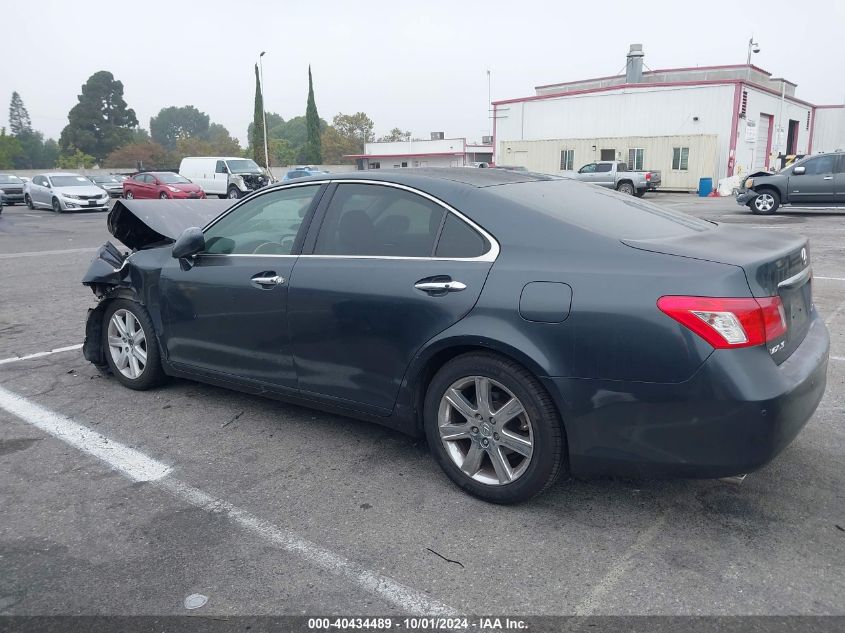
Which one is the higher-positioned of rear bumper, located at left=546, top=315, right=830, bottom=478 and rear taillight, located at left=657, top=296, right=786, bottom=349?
rear taillight, located at left=657, top=296, right=786, bottom=349

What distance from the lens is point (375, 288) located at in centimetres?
356

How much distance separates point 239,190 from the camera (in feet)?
103

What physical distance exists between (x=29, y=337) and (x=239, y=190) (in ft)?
84.0

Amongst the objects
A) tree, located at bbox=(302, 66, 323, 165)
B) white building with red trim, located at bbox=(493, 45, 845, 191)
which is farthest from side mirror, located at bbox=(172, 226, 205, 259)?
tree, located at bbox=(302, 66, 323, 165)

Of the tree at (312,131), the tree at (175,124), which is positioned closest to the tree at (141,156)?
the tree at (312,131)

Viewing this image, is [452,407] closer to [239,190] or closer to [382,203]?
[382,203]

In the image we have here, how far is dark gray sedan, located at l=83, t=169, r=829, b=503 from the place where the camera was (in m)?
2.77

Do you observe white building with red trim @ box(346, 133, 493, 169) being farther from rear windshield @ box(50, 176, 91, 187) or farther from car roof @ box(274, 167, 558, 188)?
car roof @ box(274, 167, 558, 188)

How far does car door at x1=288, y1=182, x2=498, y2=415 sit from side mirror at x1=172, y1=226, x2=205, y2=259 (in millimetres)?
843

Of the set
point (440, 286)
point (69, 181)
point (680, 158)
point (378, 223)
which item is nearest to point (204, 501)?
point (440, 286)

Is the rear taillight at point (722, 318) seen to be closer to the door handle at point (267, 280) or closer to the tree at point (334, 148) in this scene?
the door handle at point (267, 280)

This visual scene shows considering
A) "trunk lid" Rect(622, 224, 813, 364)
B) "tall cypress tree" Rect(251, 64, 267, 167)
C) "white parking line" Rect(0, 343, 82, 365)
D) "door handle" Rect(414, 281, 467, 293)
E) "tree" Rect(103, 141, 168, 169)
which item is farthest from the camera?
"tree" Rect(103, 141, 168, 169)

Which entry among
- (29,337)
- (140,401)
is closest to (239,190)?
(29,337)

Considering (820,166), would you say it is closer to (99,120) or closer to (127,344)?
Answer: (127,344)
